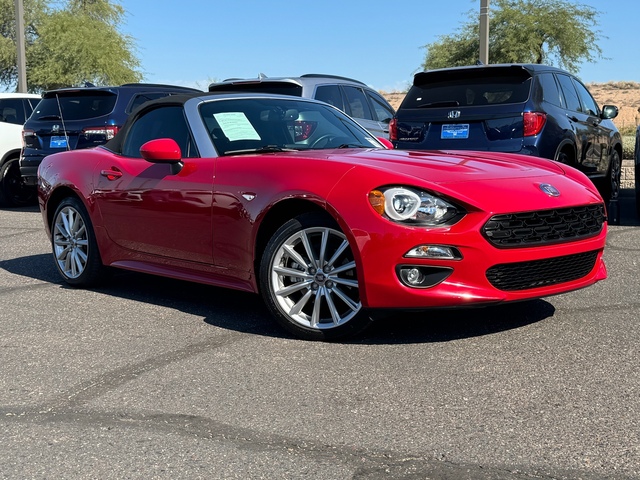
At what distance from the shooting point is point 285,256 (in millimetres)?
5570

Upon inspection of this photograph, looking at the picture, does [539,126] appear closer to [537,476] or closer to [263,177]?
[263,177]

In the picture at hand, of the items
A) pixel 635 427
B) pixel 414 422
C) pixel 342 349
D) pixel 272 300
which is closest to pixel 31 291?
pixel 272 300

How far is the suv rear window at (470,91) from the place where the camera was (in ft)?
31.7

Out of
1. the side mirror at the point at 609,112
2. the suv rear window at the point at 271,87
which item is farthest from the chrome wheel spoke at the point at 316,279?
the side mirror at the point at 609,112

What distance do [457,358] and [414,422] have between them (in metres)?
1.04

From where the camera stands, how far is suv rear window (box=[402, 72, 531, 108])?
9.65 m

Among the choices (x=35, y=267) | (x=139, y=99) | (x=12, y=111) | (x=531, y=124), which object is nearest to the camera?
(x=35, y=267)

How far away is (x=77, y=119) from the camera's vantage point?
1298cm

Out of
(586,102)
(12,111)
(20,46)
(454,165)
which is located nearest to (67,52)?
(20,46)

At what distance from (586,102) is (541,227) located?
21.3 feet

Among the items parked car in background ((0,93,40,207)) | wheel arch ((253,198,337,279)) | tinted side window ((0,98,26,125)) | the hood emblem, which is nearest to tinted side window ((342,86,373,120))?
parked car in background ((0,93,40,207))

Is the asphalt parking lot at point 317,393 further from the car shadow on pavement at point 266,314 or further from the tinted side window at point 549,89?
the tinted side window at point 549,89

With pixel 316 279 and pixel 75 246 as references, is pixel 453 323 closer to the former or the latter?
pixel 316 279

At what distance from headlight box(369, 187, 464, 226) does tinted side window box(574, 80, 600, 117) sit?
647 centimetres
